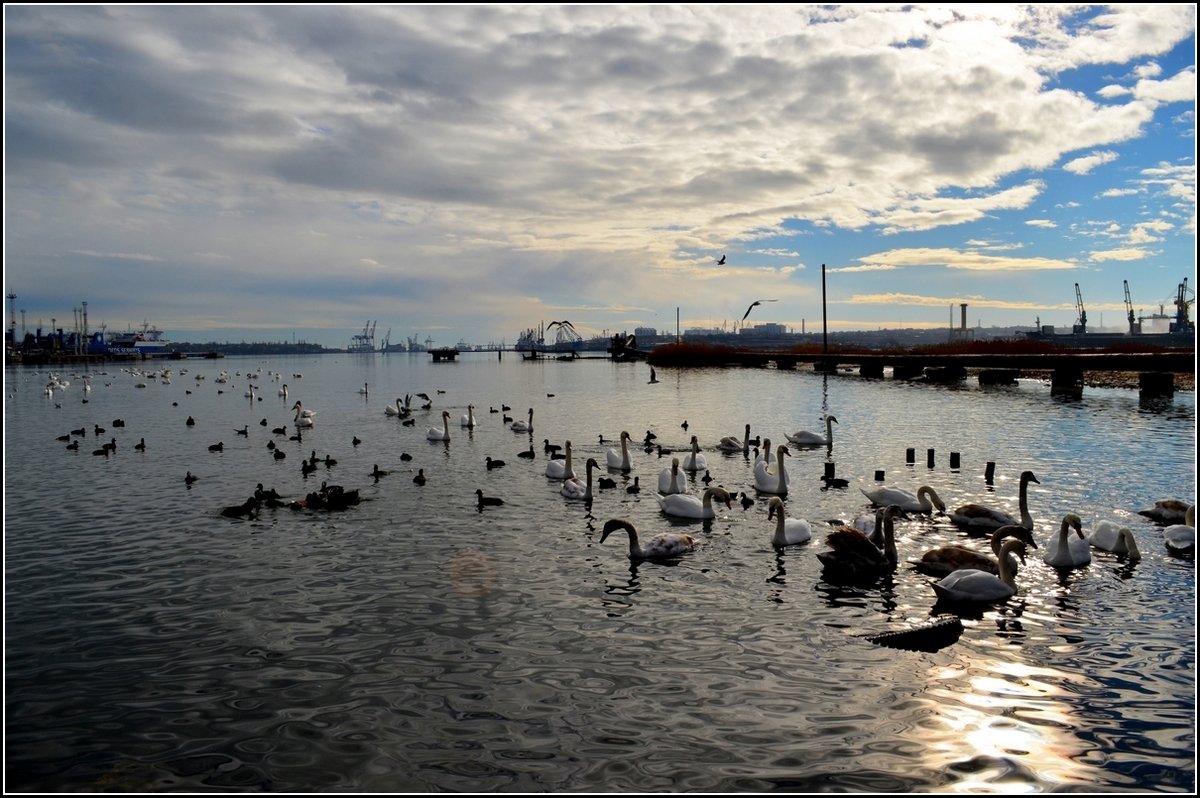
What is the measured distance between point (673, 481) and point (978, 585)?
9804 millimetres

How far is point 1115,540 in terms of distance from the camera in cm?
1488

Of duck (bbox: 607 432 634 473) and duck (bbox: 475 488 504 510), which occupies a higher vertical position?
duck (bbox: 607 432 634 473)

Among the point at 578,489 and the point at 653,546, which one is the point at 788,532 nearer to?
the point at 653,546

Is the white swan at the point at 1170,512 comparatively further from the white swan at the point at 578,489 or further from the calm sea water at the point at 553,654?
the white swan at the point at 578,489

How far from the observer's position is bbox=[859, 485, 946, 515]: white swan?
19062mm

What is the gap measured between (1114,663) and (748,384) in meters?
62.7

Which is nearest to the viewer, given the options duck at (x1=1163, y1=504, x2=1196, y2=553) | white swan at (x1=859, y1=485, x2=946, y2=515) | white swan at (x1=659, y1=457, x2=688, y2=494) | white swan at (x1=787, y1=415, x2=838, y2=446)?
duck at (x1=1163, y1=504, x2=1196, y2=553)

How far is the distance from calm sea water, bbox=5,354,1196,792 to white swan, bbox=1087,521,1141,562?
275 millimetres

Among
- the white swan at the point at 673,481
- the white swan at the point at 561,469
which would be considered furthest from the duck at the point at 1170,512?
the white swan at the point at 561,469

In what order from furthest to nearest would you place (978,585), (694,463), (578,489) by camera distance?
(694,463)
(578,489)
(978,585)

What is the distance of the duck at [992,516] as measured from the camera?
17.0 m

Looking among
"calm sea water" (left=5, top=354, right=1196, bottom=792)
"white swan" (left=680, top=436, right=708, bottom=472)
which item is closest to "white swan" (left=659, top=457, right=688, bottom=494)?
"calm sea water" (left=5, top=354, right=1196, bottom=792)

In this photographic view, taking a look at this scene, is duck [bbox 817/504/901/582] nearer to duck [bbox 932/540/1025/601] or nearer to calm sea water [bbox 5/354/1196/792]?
calm sea water [bbox 5/354/1196/792]

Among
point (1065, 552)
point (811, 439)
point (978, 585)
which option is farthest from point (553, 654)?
point (811, 439)
